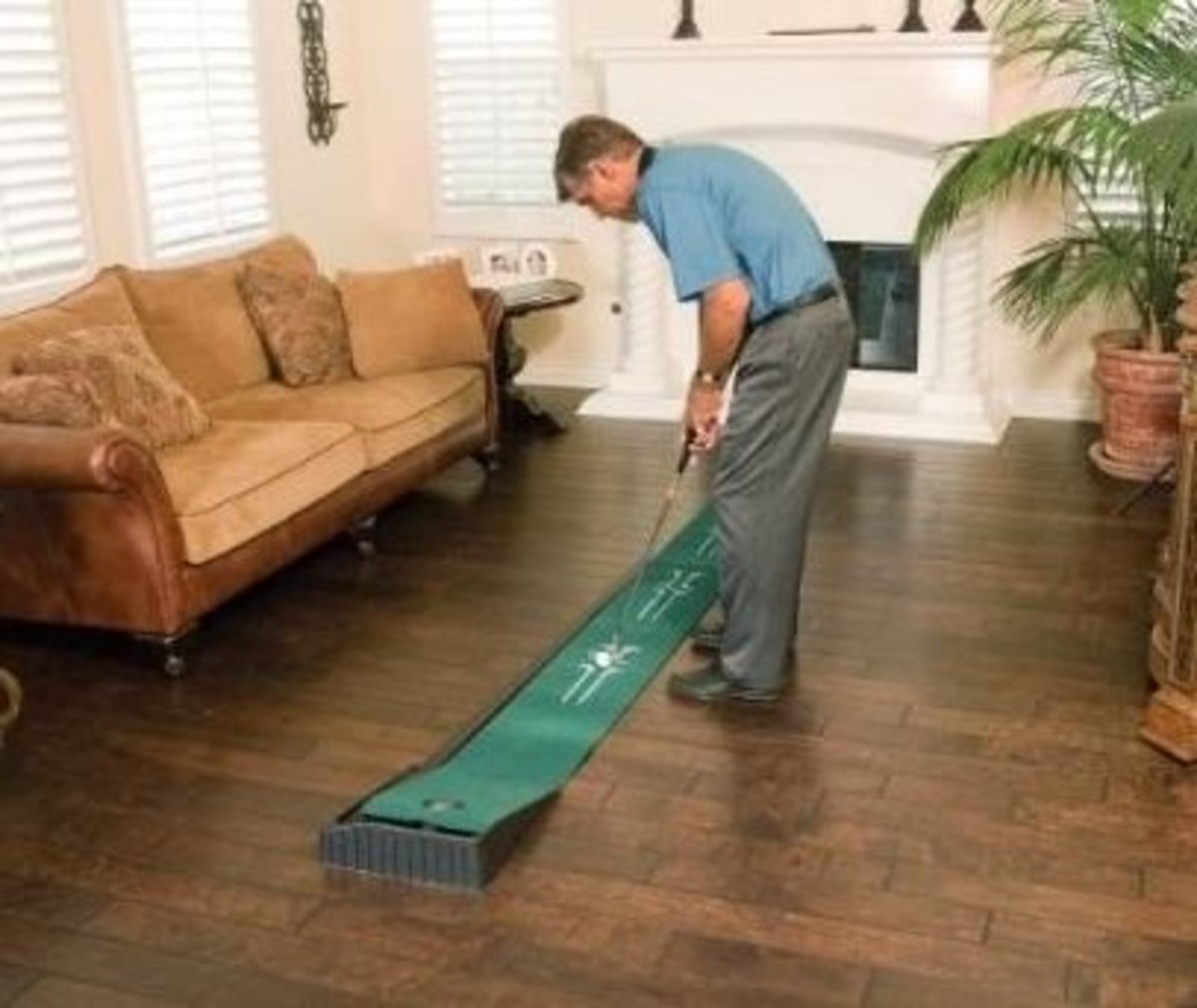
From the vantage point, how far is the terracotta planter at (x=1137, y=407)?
16.0 ft

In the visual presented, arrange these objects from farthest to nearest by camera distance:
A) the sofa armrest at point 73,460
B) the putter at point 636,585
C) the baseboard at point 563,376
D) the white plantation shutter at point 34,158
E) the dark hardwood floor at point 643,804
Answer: the baseboard at point 563,376 → the white plantation shutter at point 34,158 → the putter at point 636,585 → the sofa armrest at point 73,460 → the dark hardwood floor at point 643,804

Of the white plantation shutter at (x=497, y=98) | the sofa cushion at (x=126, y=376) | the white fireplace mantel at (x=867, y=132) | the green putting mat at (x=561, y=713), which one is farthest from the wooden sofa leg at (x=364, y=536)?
the white plantation shutter at (x=497, y=98)

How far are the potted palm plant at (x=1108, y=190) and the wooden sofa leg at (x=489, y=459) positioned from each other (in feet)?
5.96

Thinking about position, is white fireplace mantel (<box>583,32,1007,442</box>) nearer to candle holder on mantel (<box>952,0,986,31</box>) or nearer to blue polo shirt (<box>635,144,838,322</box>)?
candle holder on mantel (<box>952,0,986,31</box>)

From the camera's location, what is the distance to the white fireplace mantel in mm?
5371

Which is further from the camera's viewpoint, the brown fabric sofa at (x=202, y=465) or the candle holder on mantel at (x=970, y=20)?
the candle holder on mantel at (x=970, y=20)

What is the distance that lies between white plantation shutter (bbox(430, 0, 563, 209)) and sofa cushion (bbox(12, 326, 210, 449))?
2.58m

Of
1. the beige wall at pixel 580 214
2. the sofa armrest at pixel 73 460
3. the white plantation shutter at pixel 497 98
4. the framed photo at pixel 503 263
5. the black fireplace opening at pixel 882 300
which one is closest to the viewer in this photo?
the sofa armrest at pixel 73 460

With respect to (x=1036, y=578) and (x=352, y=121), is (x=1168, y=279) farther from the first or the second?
(x=352, y=121)

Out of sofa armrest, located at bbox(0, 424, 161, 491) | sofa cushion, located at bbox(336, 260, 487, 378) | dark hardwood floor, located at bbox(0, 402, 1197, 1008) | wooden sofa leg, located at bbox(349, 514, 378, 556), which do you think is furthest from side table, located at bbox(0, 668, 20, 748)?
sofa cushion, located at bbox(336, 260, 487, 378)

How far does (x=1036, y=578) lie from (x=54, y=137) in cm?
339

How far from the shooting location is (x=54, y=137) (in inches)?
180

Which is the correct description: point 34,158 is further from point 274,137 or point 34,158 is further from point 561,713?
point 561,713

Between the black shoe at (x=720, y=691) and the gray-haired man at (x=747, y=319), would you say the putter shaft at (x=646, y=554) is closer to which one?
the gray-haired man at (x=747, y=319)
